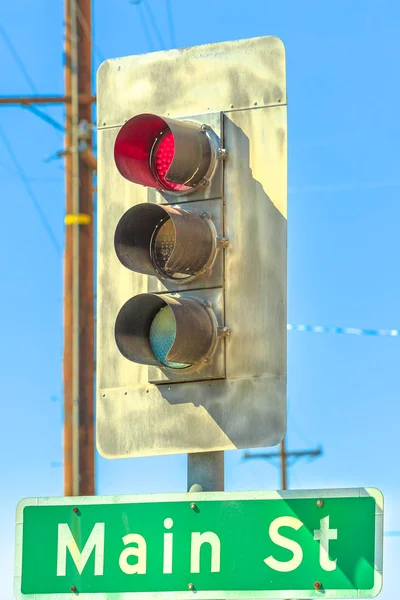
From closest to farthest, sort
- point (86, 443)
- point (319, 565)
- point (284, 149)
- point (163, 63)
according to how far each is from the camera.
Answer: point (319, 565), point (284, 149), point (163, 63), point (86, 443)

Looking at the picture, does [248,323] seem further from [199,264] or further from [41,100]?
[41,100]

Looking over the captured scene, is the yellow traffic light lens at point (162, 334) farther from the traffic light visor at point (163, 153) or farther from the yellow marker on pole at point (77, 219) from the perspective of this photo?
the yellow marker on pole at point (77, 219)

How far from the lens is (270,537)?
5699 mm

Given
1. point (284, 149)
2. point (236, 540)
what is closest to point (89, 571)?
point (236, 540)

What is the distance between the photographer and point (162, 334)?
5.96 metres

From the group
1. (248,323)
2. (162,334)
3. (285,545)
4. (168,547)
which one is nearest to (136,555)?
(168,547)

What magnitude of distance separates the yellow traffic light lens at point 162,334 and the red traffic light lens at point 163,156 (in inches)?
21.7

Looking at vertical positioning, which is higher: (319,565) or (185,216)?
(185,216)

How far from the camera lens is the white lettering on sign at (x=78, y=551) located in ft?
19.3

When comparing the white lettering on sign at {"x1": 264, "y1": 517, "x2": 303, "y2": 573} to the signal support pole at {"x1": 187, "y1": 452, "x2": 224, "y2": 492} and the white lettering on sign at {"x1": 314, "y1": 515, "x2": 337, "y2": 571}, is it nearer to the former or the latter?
the white lettering on sign at {"x1": 314, "y1": 515, "x2": 337, "y2": 571}

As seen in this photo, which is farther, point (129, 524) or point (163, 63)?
point (163, 63)

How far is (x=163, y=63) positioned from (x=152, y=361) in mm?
1305

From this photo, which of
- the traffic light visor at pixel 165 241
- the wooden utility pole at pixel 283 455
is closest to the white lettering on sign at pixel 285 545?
the traffic light visor at pixel 165 241

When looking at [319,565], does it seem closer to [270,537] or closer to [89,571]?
[270,537]
